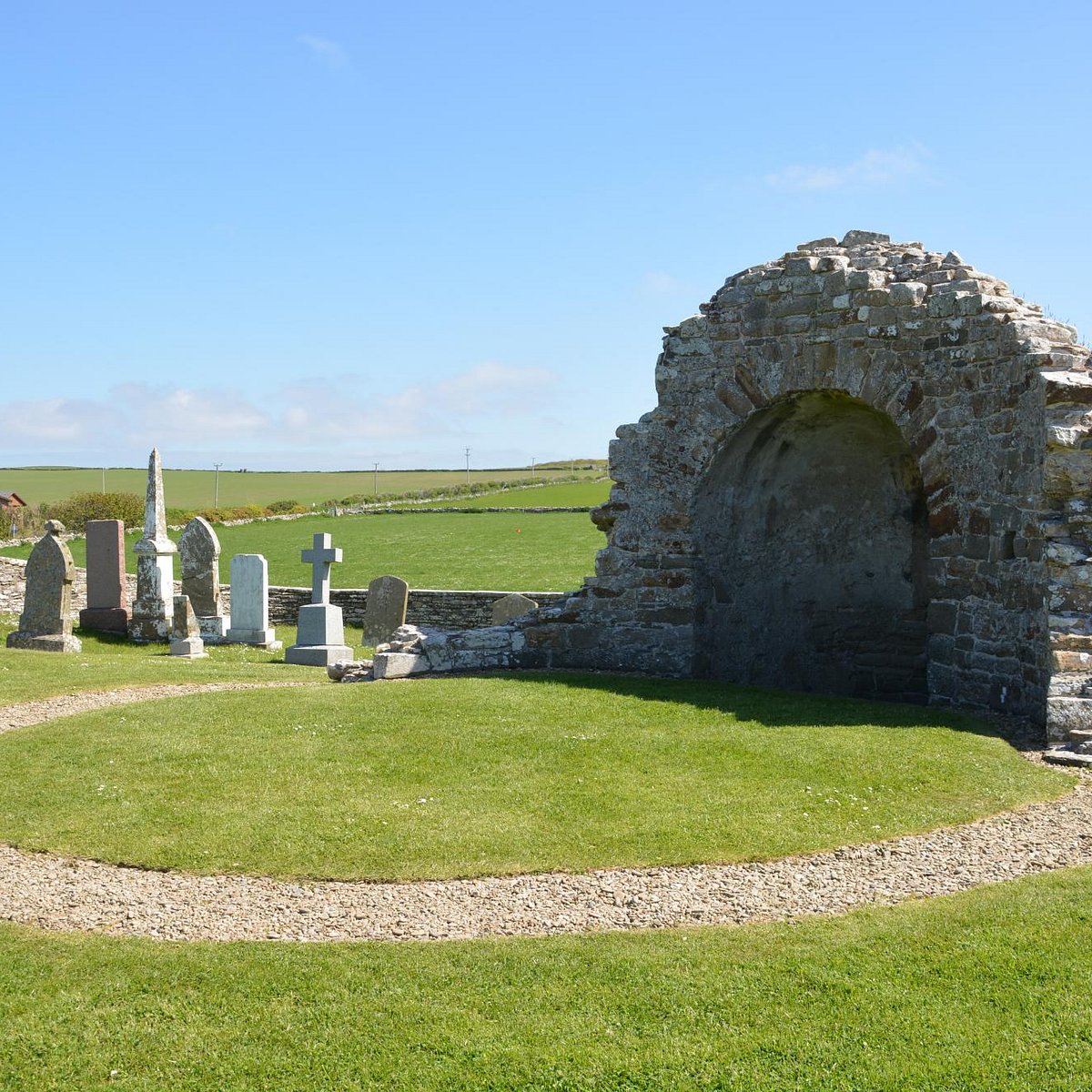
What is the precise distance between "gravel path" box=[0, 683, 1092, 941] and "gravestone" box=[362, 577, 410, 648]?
14.0m

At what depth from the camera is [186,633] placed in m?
22.3

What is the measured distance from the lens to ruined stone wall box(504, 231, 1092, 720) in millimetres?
11078

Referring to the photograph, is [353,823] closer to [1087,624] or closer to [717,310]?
[1087,624]

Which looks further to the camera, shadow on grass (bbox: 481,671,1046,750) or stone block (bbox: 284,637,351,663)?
stone block (bbox: 284,637,351,663)

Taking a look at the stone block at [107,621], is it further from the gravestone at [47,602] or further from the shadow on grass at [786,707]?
the shadow on grass at [786,707]

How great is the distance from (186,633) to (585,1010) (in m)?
18.1

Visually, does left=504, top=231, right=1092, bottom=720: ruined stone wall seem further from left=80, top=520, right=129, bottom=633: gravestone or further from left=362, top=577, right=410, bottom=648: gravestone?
left=80, top=520, right=129, bottom=633: gravestone

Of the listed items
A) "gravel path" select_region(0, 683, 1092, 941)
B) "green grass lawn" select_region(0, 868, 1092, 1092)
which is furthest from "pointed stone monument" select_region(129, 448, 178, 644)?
"green grass lawn" select_region(0, 868, 1092, 1092)

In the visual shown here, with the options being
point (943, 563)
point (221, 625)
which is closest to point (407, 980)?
point (943, 563)

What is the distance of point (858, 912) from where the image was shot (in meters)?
6.80

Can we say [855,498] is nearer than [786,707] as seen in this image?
No

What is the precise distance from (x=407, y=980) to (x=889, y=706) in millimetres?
7269

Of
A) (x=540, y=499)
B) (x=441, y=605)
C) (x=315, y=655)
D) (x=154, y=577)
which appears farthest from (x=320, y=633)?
(x=540, y=499)

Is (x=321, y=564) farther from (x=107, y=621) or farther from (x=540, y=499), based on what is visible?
(x=540, y=499)
